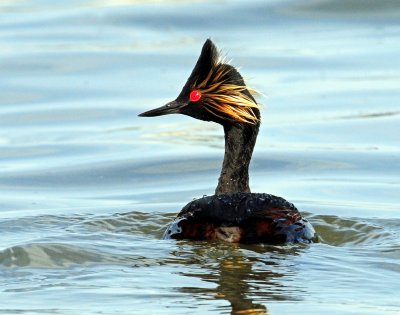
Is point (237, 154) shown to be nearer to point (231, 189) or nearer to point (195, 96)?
point (231, 189)

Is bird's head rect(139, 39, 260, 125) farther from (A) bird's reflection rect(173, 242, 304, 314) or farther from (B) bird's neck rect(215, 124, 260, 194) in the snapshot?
(A) bird's reflection rect(173, 242, 304, 314)

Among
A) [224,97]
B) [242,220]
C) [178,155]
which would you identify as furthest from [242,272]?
[178,155]

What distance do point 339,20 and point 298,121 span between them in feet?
17.5

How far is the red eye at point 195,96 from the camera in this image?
9.24 m

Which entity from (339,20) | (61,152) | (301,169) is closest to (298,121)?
(301,169)

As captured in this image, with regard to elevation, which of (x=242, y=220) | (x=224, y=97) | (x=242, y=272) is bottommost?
(x=242, y=272)

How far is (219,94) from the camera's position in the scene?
919 centimetres

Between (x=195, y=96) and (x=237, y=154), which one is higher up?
(x=195, y=96)

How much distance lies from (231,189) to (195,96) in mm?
743

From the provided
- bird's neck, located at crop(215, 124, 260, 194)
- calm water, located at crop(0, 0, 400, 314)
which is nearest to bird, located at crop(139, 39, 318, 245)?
bird's neck, located at crop(215, 124, 260, 194)

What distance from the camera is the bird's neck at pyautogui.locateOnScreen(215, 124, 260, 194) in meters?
9.41

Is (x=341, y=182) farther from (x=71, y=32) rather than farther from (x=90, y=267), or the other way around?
(x=71, y=32)

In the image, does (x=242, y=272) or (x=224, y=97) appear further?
(x=224, y=97)

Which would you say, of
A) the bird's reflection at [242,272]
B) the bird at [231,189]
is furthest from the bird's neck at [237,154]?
the bird's reflection at [242,272]
